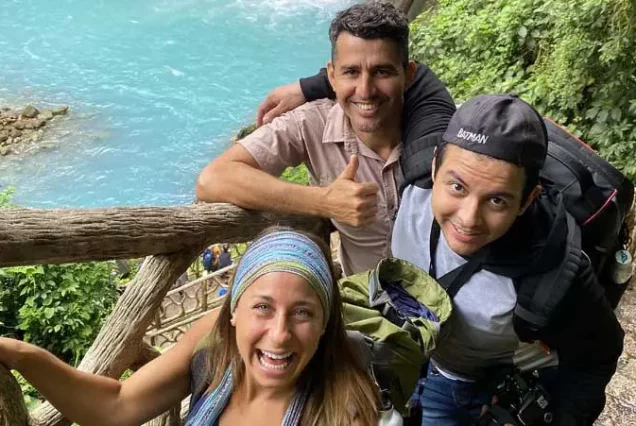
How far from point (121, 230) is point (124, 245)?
0.04 metres

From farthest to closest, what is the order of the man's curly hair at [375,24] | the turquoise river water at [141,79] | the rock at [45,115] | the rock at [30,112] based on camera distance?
the rock at [45,115] < the rock at [30,112] < the turquoise river water at [141,79] < the man's curly hair at [375,24]

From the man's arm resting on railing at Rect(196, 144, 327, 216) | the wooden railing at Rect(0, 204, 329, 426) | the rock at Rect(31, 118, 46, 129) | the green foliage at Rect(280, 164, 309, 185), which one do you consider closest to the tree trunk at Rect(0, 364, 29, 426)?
the wooden railing at Rect(0, 204, 329, 426)

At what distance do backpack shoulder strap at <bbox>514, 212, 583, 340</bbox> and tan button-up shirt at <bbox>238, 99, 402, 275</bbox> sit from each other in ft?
1.98

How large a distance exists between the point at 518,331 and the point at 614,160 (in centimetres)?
425

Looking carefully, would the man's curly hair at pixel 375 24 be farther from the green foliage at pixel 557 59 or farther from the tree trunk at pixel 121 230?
the green foliage at pixel 557 59

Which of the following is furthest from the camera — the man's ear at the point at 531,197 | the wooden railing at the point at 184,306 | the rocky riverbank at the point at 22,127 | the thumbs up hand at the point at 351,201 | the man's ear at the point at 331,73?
the rocky riverbank at the point at 22,127

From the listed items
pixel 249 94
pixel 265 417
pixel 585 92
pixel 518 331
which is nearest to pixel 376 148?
pixel 518 331

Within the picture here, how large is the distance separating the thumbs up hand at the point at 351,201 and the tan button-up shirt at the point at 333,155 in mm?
205

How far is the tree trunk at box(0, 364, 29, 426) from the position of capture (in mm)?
1395

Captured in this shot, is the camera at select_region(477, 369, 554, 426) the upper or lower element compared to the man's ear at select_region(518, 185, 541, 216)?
lower

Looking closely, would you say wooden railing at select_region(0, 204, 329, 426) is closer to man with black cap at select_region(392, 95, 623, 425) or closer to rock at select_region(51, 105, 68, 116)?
man with black cap at select_region(392, 95, 623, 425)

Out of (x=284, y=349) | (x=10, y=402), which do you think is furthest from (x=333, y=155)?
(x=10, y=402)

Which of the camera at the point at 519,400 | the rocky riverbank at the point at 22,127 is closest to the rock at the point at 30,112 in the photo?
the rocky riverbank at the point at 22,127

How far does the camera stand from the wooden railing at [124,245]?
1467mm
